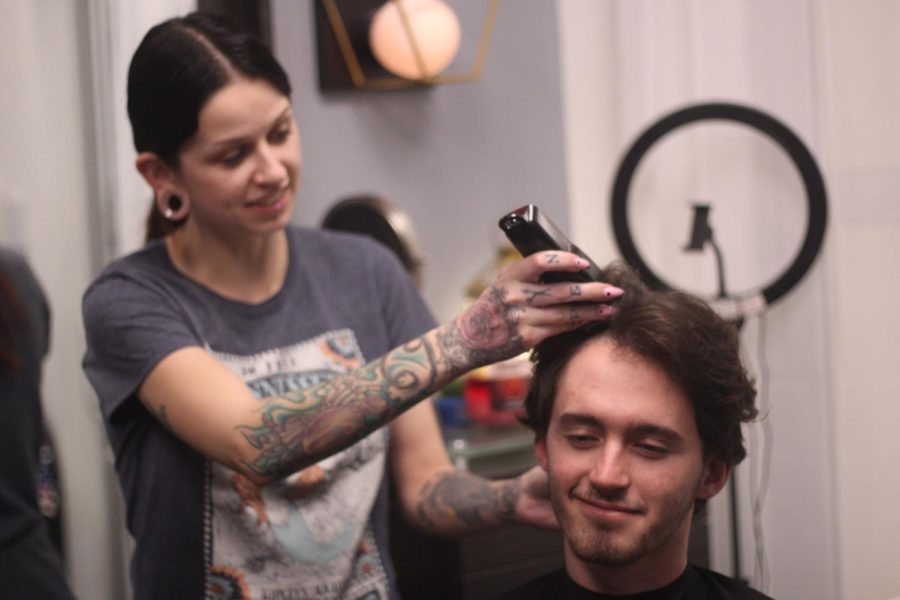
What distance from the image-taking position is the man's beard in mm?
1199

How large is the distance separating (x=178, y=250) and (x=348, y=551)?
0.47 meters

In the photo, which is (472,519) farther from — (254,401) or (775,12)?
(775,12)

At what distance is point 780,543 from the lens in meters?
1.77

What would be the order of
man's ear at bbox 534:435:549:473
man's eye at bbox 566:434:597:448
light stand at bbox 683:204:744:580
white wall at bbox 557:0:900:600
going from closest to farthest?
man's eye at bbox 566:434:597:448 → man's ear at bbox 534:435:549:473 → white wall at bbox 557:0:900:600 → light stand at bbox 683:204:744:580

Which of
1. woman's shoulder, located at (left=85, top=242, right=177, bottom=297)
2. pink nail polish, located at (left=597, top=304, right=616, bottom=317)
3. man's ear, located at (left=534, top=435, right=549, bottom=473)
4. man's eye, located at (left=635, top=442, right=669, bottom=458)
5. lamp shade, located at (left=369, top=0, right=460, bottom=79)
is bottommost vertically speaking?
man's ear, located at (left=534, top=435, right=549, bottom=473)

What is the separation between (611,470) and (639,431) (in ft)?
0.20

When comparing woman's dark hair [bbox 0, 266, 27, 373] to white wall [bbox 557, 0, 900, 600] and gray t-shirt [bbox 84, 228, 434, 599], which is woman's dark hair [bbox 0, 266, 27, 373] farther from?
white wall [bbox 557, 0, 900, 600]

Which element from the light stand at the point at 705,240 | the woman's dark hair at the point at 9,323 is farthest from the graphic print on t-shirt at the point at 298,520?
the light stand at the point at 705,240

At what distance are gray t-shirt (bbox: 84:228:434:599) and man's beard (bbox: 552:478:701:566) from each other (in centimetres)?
34

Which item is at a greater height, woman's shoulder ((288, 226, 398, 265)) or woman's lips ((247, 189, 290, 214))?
woman's lips ((247, 189, 290, 214))

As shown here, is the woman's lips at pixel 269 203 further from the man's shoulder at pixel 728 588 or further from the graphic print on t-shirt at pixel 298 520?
the man's shoulder at pixel 728 588

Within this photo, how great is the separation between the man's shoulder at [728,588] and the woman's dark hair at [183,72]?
0.85m

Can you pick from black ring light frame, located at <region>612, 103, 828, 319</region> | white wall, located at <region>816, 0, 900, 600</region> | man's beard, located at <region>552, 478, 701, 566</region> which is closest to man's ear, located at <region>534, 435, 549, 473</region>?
man's beard, located at <region>552, 478, 701, 566</region>

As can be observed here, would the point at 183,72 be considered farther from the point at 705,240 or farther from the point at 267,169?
the point at 705,240
